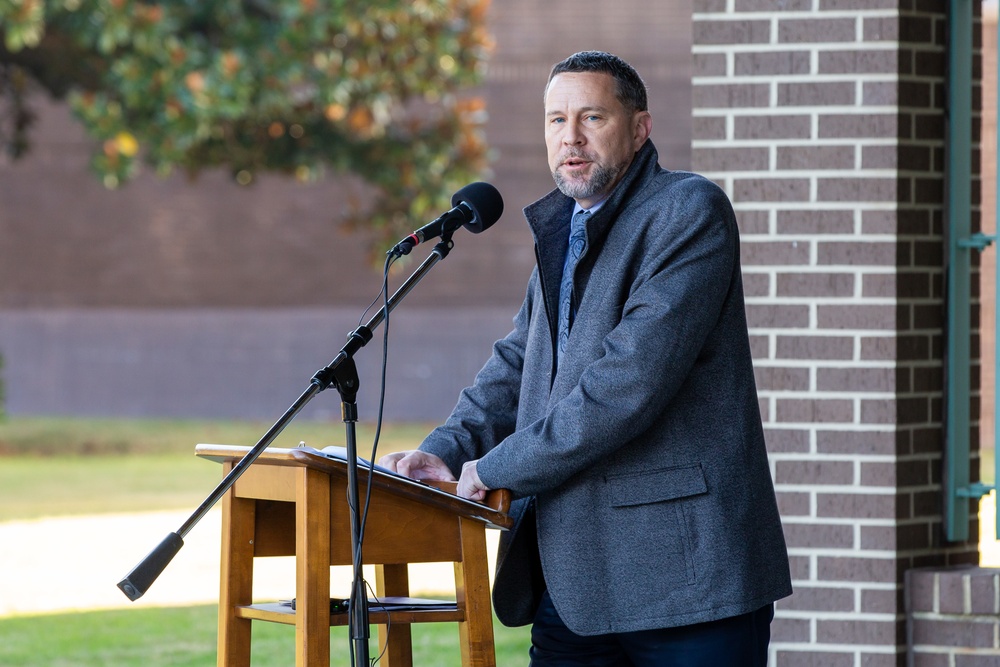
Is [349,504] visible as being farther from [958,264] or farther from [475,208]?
[958,264]

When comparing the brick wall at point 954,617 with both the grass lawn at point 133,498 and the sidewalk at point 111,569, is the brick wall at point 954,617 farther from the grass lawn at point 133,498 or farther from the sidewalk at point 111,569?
the sidewalk at point 111,569

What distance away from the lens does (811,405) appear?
4.73 metres

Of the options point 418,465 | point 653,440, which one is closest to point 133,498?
point 418,465

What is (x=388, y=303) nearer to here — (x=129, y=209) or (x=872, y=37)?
(x=872, y=37)

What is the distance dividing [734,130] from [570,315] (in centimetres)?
167

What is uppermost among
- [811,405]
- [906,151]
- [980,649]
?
[906,151]

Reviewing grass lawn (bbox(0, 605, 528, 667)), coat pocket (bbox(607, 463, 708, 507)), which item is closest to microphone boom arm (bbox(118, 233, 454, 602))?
coat pocket (bbox(607, 463, 708, 507))

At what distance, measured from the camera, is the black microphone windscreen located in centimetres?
339

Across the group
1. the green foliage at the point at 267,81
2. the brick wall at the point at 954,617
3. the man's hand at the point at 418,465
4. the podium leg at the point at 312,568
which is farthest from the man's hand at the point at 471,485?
the green foliage at the point at 267,81

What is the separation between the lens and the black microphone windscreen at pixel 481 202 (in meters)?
3.39

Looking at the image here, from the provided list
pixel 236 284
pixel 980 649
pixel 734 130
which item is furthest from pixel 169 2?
pixel 980 649

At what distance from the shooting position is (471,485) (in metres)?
3.26

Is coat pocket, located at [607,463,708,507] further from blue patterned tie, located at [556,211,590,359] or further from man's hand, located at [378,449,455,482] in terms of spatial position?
man's hand, located at [378,449,455,482]

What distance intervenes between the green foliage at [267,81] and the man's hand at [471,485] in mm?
10011
